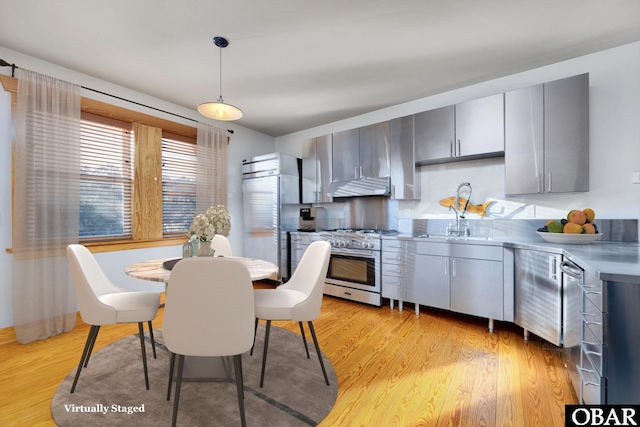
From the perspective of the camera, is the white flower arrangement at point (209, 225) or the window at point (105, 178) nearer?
the white flower arrangement at point (209, 225)

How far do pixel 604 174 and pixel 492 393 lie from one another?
86.7 inches

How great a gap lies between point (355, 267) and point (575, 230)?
203 cm

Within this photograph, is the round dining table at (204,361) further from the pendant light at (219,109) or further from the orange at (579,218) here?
the orange at (579,218)

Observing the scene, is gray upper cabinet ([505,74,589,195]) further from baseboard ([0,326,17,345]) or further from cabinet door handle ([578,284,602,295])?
baseboard ([0,326,17,345])

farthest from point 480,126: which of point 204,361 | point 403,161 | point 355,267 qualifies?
point 204,361

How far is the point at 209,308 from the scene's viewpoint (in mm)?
1229

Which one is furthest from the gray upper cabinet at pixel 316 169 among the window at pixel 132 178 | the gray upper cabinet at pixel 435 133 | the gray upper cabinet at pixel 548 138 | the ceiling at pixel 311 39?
the gray upper cabinet at pixel 548 138

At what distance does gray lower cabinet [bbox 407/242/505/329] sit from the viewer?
2.47m

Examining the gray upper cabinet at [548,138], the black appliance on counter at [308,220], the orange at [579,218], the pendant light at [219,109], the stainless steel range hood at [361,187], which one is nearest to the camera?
the orange at [579,218]

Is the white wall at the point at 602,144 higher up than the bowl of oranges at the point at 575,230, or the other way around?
the white wall at the point at 602,144

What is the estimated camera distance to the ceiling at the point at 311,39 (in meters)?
1.90

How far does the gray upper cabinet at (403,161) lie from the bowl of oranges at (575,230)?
1.38 meters

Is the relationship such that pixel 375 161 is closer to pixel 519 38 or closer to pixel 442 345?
pixel 519 38

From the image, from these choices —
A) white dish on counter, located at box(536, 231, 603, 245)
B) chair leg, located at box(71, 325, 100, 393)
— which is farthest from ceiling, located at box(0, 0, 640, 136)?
chair leg, located at box(71, 325, 100, 393)
